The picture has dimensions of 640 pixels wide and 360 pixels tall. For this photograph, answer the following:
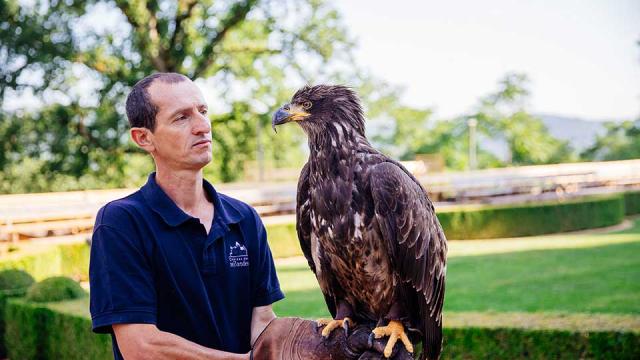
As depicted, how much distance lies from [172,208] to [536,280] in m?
10.5

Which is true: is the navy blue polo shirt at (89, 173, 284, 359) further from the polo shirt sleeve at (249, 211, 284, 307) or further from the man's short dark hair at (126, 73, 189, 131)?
the man's short dark hair at (126, 73, 189, 131)

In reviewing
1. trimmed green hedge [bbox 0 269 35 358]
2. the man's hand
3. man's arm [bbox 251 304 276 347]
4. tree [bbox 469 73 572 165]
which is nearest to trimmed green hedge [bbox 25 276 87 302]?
trimmed green hedge [bbox 0 269 35 358]

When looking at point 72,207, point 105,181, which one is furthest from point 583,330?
point 105,181

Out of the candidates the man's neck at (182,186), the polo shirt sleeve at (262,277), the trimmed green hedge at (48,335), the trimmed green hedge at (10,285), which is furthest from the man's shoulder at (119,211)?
the trimmed green hedge at (10,285)

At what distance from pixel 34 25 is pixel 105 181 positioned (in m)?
6.06

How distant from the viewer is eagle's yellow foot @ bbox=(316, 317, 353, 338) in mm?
2814

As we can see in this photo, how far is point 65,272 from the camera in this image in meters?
13.6

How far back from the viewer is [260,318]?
116 inches

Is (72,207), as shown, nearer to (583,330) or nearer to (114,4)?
(114,4)

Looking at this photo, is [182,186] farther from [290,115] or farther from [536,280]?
[536,280]

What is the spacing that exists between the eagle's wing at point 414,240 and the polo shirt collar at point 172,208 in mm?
590

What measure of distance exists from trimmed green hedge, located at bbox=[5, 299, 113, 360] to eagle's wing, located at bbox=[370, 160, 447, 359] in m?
4.81

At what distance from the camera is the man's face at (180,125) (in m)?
2.71

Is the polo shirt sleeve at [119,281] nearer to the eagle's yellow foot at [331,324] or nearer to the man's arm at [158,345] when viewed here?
the man's arm at [158,345]
